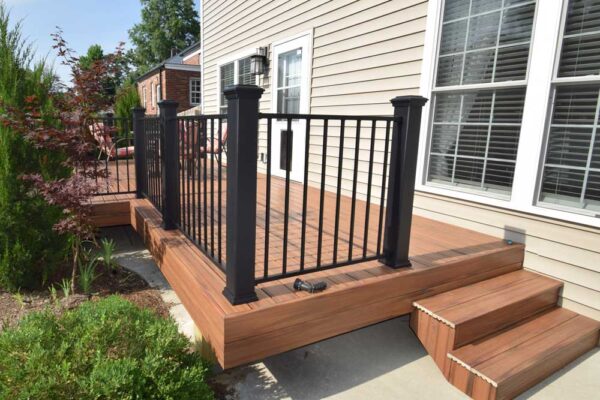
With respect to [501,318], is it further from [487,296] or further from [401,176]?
[401,176]

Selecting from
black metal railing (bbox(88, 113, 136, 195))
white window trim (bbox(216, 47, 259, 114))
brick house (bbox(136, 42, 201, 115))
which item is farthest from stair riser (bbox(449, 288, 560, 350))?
brick house (bbox(136, 42, 201, 115))

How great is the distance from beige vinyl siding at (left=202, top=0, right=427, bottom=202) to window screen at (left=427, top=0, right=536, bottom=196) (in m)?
0.32

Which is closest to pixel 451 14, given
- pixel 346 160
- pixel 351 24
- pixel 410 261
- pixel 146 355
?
pixel 351 24

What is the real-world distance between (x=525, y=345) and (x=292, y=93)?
13.2 ft

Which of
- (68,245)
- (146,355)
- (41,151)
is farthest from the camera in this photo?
(68,245)

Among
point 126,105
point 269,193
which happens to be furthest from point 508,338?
point 126,105

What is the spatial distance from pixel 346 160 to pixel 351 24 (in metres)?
1.41

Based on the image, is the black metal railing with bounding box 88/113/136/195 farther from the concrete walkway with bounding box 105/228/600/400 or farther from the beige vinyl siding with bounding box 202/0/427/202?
the beige vinyl siding with bounding box 202/0/427/202

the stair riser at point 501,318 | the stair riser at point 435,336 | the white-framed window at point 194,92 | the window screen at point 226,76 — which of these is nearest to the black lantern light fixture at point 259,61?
the window screen at point 226,76

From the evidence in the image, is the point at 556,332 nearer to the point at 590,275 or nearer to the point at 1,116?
the point at 590,275

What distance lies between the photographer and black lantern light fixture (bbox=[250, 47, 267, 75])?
5.64 metres

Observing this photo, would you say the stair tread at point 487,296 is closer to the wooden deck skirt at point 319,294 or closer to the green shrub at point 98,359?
the wooden deck skirt at point 319,294

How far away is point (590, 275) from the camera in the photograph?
2404mm

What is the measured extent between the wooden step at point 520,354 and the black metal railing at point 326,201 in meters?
0.70
